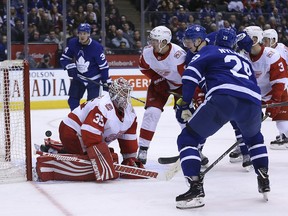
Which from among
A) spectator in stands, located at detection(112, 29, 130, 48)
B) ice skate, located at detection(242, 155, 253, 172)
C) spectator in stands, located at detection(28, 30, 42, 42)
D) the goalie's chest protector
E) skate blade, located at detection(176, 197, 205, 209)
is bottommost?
spectator in stands, located at detection(112, 29, 130, 48)

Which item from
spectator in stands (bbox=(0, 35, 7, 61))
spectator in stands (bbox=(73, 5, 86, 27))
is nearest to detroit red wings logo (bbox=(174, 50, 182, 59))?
spectator in stands (bbox=(0, 35, 7, 61))

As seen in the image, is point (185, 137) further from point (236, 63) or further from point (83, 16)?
point (83, 16)

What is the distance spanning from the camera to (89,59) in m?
7.15

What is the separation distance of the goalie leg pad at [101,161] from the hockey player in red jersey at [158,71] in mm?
830

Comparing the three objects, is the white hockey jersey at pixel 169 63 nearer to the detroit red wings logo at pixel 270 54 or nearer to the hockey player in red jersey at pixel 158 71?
the hockey player in red jersey at pixel 158 71

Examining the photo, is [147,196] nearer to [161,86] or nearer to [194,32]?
[194,32]

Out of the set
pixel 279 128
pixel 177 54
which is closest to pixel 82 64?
pixel 177 54

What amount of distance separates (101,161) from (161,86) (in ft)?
3.81

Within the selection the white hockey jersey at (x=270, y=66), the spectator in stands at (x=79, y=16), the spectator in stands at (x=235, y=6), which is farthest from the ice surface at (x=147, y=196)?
the spectator in stands at (x=235, y=6)

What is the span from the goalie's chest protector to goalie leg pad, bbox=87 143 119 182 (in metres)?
0.14

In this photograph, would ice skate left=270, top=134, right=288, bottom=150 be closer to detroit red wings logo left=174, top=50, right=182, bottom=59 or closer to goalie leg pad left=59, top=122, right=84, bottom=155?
detroit red wings logo left=174, top=50, right=182, bottom=59

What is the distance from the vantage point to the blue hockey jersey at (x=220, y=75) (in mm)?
3795

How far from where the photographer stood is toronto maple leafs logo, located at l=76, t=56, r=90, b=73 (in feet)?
23.5

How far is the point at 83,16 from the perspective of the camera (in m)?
10.7
